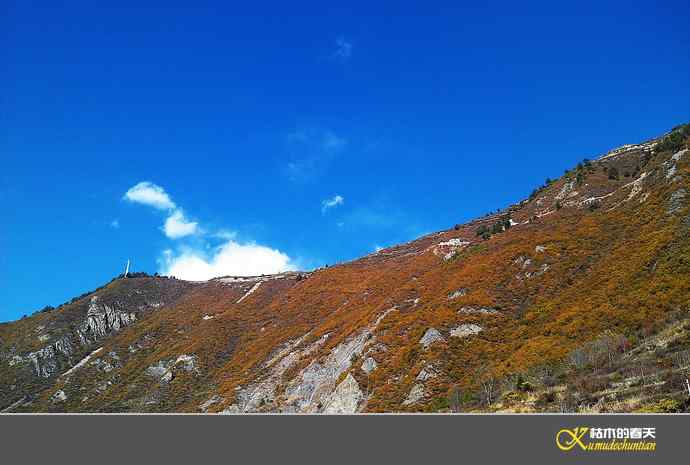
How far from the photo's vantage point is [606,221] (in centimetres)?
5953

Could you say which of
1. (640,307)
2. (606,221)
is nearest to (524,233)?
(606,221)

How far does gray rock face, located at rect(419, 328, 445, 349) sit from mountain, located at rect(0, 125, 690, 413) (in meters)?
0.22

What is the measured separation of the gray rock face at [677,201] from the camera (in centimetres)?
4795

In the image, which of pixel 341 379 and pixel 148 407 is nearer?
pixel 341 379

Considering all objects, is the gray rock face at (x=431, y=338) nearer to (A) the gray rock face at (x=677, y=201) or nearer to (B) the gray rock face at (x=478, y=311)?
(B) the gray rock face at (x=478, y=311)

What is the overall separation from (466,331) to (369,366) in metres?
11.5

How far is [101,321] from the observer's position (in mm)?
120688

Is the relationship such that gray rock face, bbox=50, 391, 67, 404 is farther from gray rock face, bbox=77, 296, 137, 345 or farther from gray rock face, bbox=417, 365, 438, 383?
gray rock face, bbox=417, 365, 438, 383

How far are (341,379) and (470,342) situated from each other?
1533 cm

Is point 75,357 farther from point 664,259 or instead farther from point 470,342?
point 664,259
